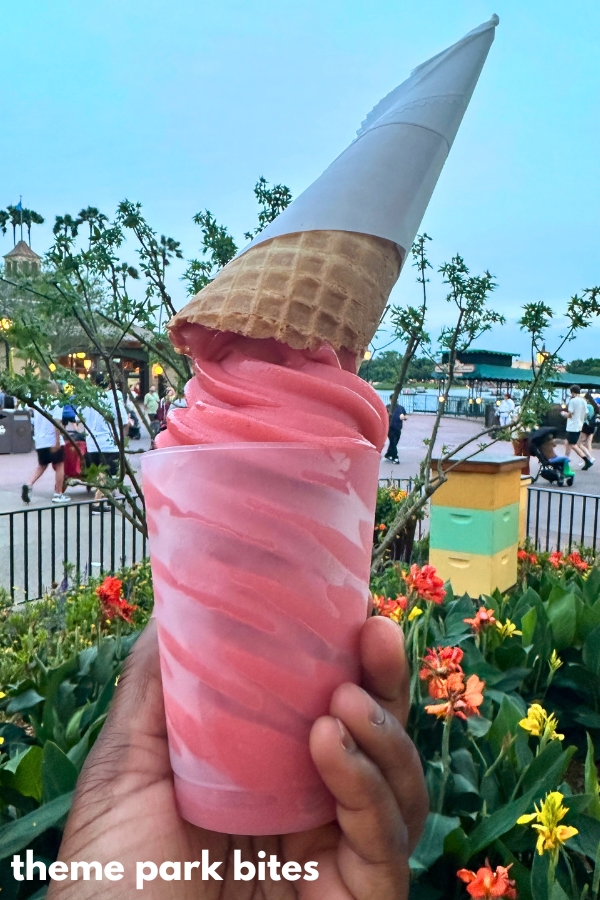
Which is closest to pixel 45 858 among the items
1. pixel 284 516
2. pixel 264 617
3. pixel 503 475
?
pixel 264 617

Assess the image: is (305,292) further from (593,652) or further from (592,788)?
(593,652)

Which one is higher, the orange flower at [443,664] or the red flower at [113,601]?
the orange flower at [443,664]

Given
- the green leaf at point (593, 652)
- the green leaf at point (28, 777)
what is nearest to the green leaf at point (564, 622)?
the green leaf at point (593, 652)

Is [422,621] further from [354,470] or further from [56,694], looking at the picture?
[354,470]

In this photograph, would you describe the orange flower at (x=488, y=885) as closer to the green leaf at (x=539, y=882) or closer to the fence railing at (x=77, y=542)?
the green leaf at (x=539, y=882)

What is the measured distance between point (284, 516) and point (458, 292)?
10.2 feet

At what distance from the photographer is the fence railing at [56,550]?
219 inches

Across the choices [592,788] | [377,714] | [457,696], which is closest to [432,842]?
[457,696]

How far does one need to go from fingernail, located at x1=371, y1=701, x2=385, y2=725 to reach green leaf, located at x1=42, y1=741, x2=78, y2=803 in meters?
1.26

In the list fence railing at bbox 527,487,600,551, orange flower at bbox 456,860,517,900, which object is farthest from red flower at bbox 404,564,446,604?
fence railing at bbox 527,487,600,551

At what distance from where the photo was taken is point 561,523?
9.39 m

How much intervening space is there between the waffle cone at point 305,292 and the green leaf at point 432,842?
140 cm

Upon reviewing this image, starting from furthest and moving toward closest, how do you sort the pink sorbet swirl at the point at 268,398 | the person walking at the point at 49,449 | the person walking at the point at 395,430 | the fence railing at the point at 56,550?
the person walking at the point at 395,430 < the person walking at the point at 49,449 < the fence railing at the point at 56,550 < the pink sorbet swirl at the point at 268,398

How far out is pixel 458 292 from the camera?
151 inches
